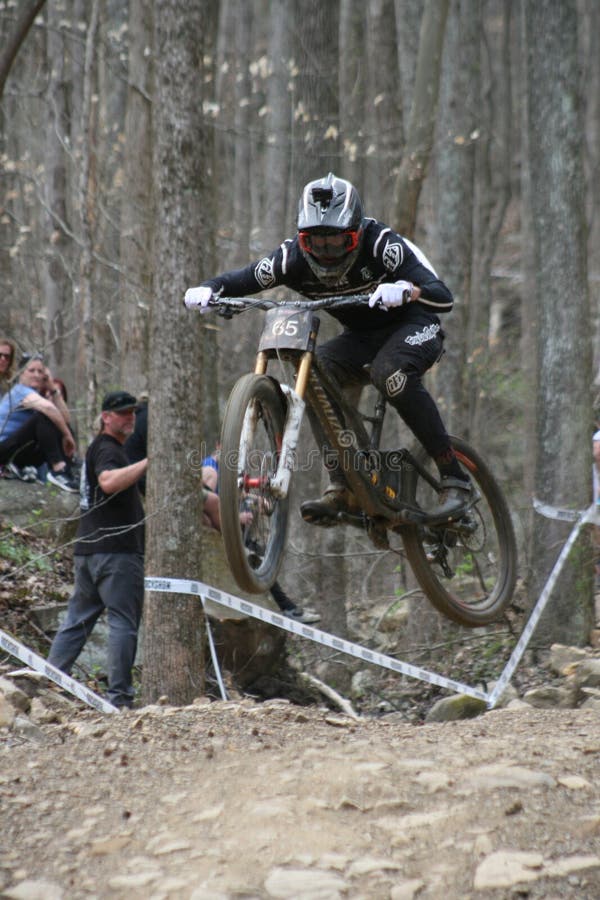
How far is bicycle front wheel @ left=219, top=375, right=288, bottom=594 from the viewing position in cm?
506

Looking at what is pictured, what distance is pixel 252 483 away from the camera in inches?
211

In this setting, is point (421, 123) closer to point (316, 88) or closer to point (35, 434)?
point (316, 88)

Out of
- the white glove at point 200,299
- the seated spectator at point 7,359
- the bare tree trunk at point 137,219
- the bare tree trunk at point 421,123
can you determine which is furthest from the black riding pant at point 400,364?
the bare tree trunk at point 137,219

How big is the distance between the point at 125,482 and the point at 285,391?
2603mm

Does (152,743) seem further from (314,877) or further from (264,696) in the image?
(264,696)

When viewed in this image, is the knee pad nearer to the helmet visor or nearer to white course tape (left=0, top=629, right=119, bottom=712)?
the helmet visor

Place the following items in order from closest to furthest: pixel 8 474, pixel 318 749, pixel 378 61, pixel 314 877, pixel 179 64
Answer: pixel 314 877
pixel 318 749
pixel 179 64
pixel 8 474
pixel 378 61

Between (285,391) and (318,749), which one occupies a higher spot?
(285,391)

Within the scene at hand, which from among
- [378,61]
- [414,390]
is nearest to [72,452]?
[414,390]

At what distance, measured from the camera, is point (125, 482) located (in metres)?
7.79

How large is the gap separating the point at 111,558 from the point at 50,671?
104 cm

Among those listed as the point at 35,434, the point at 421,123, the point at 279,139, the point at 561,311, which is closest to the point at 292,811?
the point at 561,311

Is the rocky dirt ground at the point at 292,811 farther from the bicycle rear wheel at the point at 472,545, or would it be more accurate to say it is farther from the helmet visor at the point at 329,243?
the helmet visor at the point at 329,243

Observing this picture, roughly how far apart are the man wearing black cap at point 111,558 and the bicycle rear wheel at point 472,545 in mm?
2203
